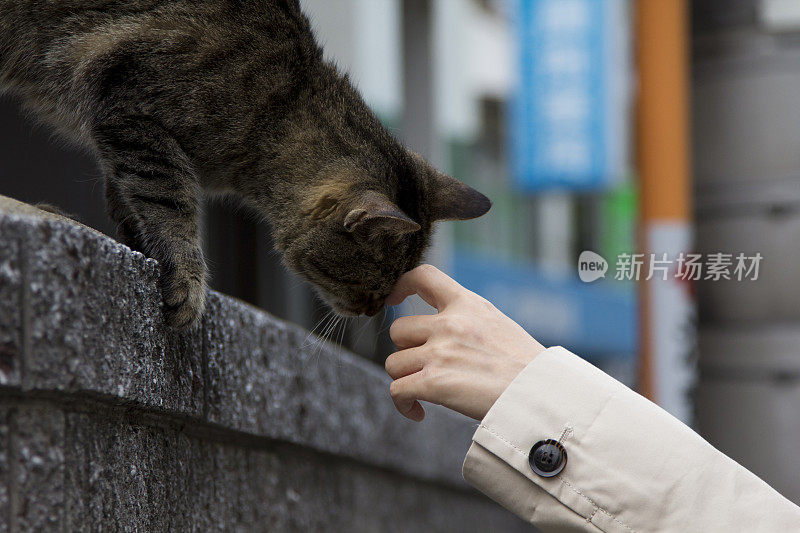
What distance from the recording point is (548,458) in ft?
5.70

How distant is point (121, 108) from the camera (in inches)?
88.7

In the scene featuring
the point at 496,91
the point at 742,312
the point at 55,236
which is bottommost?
the point at 496,91

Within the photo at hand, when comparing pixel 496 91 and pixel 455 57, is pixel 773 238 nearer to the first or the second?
pixel 455 57

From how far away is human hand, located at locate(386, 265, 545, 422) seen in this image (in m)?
1.82

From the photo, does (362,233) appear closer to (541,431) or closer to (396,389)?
(396,389)

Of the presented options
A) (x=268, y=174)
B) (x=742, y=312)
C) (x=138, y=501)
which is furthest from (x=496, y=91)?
(x=138, y=501)

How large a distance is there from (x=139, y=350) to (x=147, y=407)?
0.13 meters

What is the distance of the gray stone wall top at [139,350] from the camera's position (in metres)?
1.32

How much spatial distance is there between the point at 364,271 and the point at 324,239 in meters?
0.14

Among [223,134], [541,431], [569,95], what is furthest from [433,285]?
[569,95]

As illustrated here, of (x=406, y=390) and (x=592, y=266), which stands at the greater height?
(x=406, y=390)

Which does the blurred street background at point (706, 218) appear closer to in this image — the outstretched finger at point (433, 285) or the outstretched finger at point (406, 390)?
the outstretched finger at point (433, 285)

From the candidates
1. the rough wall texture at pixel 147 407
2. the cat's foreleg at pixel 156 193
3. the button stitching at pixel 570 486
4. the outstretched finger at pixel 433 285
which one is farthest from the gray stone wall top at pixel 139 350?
the button stitching at pixel 570 486

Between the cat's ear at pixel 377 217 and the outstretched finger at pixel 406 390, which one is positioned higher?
the cat's ear at pixel 377 217
